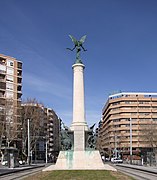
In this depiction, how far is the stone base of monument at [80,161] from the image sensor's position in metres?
32.1

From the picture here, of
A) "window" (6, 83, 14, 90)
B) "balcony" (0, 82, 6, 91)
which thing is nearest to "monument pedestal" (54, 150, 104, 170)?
"balcony" (0, 82, 6, 91)

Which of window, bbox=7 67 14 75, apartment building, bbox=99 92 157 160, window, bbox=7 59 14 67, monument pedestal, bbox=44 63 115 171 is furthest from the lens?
apartment building, bbox=99 92 157 160

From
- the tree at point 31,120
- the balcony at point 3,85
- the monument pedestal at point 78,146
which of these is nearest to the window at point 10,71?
the balcony at point 3,85

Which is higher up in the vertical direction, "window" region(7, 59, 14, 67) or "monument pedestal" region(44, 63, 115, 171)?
"window" region(7, 59, 14, 67)

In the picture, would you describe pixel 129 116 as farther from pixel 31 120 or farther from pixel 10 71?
pixel 31 120

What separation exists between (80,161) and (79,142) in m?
1.94

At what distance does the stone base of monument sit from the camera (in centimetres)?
3205

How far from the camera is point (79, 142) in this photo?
33406mm

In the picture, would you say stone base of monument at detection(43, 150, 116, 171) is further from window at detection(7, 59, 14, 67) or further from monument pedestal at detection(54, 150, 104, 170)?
window at detection(7, 59, 14, 67)

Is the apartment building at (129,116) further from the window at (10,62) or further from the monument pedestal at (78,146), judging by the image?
the monument pedestal at (78,146)

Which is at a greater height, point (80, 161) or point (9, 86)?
point (9, 86)

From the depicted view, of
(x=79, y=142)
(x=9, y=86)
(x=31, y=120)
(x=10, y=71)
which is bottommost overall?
(x=79, y=142)

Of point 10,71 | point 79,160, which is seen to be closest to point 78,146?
point 79,160

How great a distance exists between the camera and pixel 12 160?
4516cm
